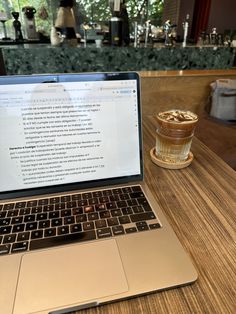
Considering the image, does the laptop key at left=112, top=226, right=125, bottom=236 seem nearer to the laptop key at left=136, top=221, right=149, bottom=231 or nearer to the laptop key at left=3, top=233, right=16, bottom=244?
the laptop key at left=136, top=221, right=149, bottom=231

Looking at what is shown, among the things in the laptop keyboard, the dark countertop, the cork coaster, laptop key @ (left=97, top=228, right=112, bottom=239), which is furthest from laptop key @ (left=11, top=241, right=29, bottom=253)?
the dark countertop

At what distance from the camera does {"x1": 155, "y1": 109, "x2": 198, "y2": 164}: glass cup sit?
1.97ft

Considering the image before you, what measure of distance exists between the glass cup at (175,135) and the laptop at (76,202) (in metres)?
0.12

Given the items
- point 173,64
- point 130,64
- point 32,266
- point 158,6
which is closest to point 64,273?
point 32,266

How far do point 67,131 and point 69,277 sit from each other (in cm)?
28

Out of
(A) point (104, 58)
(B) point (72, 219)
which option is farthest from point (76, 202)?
(A) point (104, 58)

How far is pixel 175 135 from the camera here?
0.60 m

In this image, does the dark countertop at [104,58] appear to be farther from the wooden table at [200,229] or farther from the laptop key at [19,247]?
the laptop key at [19,247]

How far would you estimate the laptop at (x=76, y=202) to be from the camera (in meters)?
0.33

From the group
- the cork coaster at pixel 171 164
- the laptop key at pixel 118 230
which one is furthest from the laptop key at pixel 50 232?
the cork coaster at pixel 171 164

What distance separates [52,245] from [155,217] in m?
0.20

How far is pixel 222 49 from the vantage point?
1971 millimetres

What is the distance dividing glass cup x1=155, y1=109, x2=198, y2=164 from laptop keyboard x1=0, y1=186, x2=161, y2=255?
0.18 metres

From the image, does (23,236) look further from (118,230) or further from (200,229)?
(200,229)
